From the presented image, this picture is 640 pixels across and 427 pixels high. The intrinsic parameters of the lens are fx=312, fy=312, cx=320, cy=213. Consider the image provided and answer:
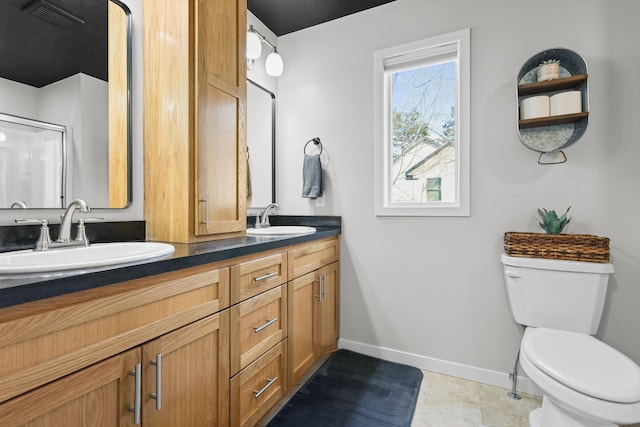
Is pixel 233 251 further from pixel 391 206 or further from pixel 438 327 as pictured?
pixel 438 327

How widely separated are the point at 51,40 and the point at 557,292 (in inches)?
98.4

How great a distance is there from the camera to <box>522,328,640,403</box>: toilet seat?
1038mm

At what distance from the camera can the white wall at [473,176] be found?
1.59 m

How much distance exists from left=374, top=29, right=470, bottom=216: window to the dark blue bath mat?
1.02 m

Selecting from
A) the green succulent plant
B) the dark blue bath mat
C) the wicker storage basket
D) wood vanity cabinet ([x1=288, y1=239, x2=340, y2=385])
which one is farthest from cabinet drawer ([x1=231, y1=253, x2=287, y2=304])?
the green succulent plant

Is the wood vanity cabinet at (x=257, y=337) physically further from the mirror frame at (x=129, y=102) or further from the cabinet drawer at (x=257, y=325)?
the mirror frame at (x=129, y=102)

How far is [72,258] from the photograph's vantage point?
3.59ft

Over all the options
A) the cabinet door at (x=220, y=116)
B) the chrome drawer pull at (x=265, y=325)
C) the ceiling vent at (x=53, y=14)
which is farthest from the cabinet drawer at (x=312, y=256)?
the ceiling vent at (x=53, y=14)

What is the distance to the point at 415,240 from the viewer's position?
205 cm

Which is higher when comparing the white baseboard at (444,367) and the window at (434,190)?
the window at (434,190)

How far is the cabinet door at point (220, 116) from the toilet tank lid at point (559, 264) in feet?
4.81

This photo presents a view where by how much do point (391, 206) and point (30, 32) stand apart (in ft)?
6.44

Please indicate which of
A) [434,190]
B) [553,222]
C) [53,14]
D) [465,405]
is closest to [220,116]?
[53,14]

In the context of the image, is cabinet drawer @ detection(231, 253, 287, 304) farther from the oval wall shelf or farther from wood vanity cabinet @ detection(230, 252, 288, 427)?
the oval wall shelf
